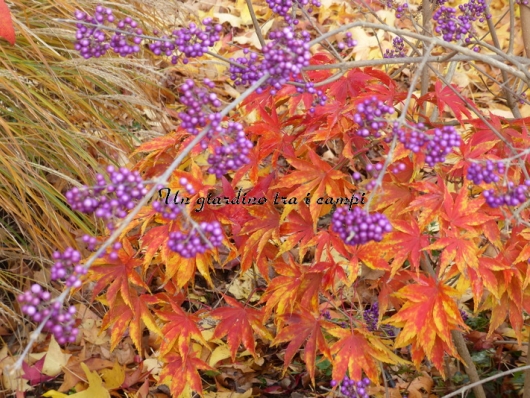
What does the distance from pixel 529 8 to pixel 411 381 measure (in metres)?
1.36

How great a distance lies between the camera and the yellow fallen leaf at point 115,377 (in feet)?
7.05

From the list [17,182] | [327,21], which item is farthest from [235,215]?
[327,21]

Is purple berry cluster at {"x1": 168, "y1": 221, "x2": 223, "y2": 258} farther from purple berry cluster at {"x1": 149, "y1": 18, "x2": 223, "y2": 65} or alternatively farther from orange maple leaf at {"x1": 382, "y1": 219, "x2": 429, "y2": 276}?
orange maple leaf at {"x1": 382, "y1": 219, "x2": 429, "y2": 276}

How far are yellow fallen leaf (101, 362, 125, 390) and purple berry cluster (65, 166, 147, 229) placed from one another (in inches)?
56.3

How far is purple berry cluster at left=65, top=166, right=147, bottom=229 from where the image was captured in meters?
0.83

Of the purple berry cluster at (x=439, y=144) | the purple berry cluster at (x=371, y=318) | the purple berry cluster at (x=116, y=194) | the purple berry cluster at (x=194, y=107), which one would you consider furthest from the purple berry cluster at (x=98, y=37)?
the purple berry cluster at (x=371, y=318)

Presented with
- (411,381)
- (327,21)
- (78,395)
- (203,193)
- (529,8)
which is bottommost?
(411,381)

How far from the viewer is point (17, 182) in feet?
6.66

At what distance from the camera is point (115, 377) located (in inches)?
85.4

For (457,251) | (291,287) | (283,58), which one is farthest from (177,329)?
(283,58)

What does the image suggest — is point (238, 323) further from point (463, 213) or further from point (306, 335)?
point (463, 213)

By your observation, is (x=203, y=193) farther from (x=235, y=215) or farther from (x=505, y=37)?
(x=505, y=37)

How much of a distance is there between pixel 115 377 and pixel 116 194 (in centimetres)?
152

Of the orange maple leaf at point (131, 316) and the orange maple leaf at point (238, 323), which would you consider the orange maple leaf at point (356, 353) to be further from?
the orange maple leaf at point (131, 316)
